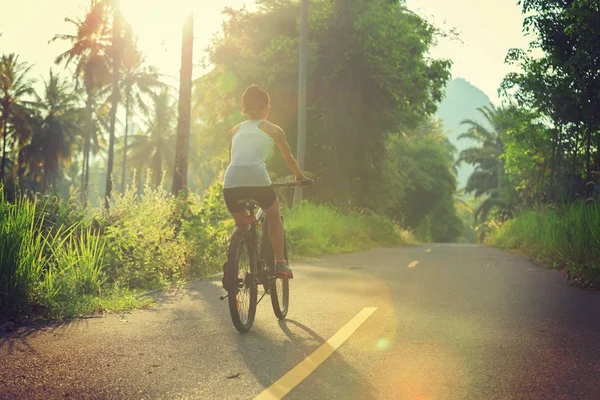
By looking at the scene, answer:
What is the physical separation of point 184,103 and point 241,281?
997 centimetres

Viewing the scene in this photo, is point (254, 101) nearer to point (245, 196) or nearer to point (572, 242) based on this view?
point (245, 196)

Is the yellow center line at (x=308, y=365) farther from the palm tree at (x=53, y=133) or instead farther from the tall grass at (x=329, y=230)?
the palm tree at (x=53, y=133)

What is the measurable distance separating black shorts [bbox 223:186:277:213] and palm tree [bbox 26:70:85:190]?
46818 mm

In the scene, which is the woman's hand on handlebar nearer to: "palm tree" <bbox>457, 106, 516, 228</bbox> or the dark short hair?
the dark short hair

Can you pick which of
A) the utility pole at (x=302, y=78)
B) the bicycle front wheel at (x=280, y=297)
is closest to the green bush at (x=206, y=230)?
the bicycle front wheel at (x=280, y=297)

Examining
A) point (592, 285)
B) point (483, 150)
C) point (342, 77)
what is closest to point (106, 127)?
point (483, 150)

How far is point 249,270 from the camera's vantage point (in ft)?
20.0

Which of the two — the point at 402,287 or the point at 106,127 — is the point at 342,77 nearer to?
the point at 402,287

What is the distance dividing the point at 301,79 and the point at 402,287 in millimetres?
13617

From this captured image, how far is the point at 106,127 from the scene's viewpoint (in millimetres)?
64125

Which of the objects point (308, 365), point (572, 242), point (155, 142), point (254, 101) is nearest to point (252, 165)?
point (254, 101)

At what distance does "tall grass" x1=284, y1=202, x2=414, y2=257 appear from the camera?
18.0 meters

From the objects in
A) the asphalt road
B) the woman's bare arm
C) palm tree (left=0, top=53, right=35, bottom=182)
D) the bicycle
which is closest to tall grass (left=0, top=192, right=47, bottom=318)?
the asphalt road

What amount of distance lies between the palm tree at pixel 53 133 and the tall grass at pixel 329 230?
30694 mm
